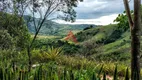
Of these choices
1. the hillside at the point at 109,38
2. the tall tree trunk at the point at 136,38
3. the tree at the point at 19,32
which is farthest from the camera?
the hillside at the point at 109,38

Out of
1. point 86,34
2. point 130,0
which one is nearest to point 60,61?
point 130,0

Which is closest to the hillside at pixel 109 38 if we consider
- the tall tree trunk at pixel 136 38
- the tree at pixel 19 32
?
the tree at pixel 19 32

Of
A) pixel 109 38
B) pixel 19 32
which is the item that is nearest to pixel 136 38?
pixel 19 32

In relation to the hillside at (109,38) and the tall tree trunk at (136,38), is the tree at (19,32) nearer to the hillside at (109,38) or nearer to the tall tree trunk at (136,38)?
the tall tree trunk at (136,38)

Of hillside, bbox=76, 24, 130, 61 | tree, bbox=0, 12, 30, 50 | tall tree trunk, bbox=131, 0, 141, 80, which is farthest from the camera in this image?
hillside, bbox=76, 24, 130, 61

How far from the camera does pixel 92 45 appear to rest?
5541 centimetres

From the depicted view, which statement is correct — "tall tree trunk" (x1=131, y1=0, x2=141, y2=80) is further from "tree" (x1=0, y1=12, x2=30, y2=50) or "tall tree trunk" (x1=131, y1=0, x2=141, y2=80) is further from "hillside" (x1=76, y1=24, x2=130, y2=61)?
"hillside" (x1=76, y1=24, x2=130, y2=61)

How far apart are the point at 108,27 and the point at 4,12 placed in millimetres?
106880

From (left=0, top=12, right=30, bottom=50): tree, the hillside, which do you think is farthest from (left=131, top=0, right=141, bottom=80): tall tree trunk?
the hillside

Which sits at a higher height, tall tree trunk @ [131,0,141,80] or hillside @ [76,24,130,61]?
tall tree trunk @ [131,0,141,80]

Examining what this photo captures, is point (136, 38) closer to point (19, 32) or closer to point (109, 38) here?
point (19, 32)

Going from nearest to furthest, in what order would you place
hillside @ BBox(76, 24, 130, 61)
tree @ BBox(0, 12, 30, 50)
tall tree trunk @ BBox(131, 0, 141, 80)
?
tall tree trunk @ BBox(131, 0, 141, 80) → tree @ BBox(0, 12, 30, 50) → hillside @ BBox(76, 24, 130, 61)

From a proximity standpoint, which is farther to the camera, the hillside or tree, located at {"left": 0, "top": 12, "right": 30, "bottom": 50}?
the hillside

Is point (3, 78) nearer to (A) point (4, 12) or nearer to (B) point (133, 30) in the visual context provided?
(B) point (133, 30)
